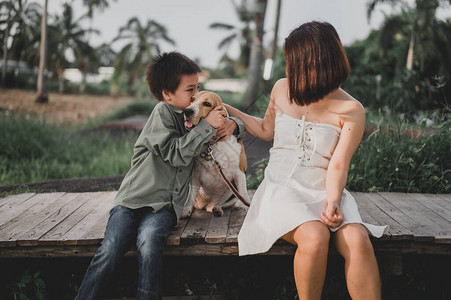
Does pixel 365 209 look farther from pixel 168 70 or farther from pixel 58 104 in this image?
pixel 58 104

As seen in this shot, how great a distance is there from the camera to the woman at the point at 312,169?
183cm

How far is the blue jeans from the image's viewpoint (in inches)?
75.2

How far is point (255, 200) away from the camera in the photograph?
2229 mm

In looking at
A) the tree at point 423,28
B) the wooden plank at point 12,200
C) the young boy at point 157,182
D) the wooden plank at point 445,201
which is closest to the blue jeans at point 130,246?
the young boy at point 157,182

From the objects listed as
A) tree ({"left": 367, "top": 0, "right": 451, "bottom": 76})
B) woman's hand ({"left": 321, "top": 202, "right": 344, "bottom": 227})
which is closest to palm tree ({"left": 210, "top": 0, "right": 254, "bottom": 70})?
tree ({"left": 367, "top": 0, "right": 451, "bottom": 76})

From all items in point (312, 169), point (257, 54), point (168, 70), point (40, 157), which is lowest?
point (40, 157)

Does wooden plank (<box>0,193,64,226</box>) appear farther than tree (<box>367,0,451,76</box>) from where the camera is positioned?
No

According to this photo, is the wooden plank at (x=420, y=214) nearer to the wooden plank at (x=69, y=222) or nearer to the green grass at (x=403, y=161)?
the green grass at (x=403, y=161)

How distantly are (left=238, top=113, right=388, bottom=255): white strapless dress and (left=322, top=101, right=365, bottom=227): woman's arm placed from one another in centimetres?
7

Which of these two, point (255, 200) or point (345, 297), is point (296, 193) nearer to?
point (255, 200)

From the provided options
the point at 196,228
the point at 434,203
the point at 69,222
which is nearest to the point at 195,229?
the point at 196,228

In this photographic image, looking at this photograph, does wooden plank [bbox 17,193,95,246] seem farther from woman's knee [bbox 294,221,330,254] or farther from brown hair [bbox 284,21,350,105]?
brown hair [bbox 284,21,350,105]

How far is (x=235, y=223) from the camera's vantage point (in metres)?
2.46

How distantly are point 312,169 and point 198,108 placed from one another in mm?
813
